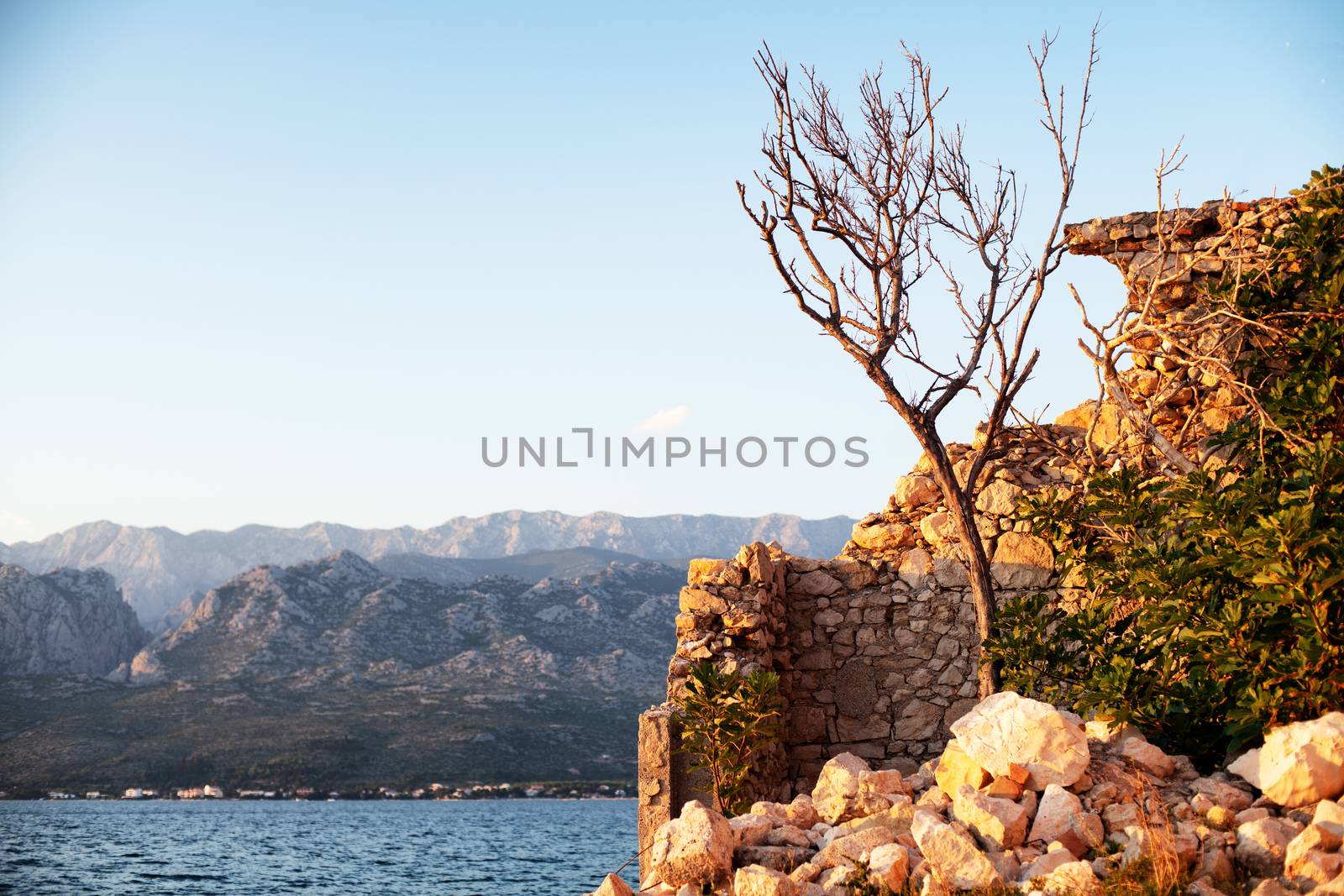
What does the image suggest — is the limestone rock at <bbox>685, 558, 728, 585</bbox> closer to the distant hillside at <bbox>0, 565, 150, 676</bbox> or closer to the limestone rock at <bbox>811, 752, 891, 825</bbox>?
the limestone rock at <bbox>811, 752, 891, 825</bbox>

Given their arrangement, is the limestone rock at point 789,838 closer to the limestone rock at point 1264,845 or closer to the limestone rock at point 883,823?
the limestone rock at point 883,823

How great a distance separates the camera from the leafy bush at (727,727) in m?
8.44

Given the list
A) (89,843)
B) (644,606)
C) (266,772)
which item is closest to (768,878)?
(89,843)

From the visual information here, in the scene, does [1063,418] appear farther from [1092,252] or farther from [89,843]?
[89,843]

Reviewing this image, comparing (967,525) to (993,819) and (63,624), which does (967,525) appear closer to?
(993,819)

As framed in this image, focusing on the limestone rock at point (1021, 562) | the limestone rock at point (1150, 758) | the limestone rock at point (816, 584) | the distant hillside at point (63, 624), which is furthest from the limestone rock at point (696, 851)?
the distant hillside at point (63, 624)

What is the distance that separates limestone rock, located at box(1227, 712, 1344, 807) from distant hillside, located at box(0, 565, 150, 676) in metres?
81.9

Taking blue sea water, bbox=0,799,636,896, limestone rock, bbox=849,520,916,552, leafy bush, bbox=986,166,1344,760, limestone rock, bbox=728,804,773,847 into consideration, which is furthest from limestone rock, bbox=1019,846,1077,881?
blue sea water, bbox=0,799,636,896

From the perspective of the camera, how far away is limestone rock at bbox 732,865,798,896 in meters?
5.29

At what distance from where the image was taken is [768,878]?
17.5 feet

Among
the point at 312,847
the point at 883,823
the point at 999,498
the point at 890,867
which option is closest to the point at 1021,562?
the point at 999,498

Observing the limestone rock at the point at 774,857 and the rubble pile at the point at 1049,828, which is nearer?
the rubble pile at the point at 1049,828

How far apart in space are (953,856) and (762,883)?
2.97 ft

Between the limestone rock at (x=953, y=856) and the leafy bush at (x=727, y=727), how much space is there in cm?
308
